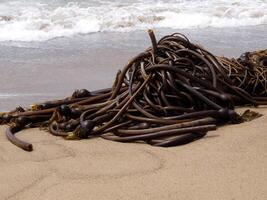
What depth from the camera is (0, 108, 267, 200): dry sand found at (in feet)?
→ 8.98

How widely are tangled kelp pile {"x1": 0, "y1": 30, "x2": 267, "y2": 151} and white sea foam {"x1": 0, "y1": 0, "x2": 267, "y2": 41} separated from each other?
629 cm

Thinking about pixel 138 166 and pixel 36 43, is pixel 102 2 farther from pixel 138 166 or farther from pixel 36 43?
pixel 138 166

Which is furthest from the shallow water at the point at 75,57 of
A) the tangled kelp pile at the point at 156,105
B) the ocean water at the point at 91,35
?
the tangled kelp pile at the point at 156,105

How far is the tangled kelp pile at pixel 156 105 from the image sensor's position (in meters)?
3.67

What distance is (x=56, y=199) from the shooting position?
268 cm

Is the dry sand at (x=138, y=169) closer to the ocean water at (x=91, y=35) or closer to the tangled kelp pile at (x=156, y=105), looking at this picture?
the tangled kelp pile at (x=156, y=105)

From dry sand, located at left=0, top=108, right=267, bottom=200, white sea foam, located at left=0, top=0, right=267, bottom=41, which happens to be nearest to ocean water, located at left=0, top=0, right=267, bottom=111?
white sea foam, located at left=0, top=0, right=267, bottom=41

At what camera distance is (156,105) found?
153 inches

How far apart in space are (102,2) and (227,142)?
41.9ft

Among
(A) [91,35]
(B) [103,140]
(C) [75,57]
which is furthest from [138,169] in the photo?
(A) [91,35]

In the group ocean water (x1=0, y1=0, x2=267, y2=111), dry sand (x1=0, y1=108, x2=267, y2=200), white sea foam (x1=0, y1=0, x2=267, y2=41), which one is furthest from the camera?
white sea foam (x1=0, y1=0, x2=267, y2=41)

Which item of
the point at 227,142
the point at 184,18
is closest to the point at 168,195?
the point at 227,142

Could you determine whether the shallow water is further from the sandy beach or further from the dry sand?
the dry sand

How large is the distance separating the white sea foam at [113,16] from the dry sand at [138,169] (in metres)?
7.12
